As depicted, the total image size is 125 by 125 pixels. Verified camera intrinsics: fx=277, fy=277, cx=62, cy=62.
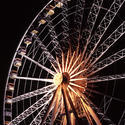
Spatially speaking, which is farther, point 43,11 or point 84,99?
point 43,11

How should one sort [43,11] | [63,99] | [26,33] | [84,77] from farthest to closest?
[43,11]
[26,33]
[84,77]
[63,99]

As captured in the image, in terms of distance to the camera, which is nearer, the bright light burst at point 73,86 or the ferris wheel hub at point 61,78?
the bright light burst at point 73,86

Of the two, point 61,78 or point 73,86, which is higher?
point 61,78

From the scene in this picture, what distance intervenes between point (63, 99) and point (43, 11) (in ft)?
22.4

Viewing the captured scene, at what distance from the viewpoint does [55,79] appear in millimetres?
15070

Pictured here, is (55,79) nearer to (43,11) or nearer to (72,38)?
(72,38)

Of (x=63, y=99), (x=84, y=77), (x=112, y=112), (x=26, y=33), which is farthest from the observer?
(x=112, y=112)

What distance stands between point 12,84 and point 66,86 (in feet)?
12.9

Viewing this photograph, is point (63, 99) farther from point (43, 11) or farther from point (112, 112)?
point (112, 112)

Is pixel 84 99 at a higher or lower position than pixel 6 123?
higher

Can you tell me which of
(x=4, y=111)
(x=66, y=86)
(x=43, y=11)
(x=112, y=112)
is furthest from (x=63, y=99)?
(x=112, y=112)

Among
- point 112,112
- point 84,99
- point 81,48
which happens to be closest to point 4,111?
point 84,99

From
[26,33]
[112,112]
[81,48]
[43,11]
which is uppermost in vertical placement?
[43,11]

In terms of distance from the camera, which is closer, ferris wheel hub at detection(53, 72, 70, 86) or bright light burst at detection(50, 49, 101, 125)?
bright light burst at detection(50, 49, 101, 125)
